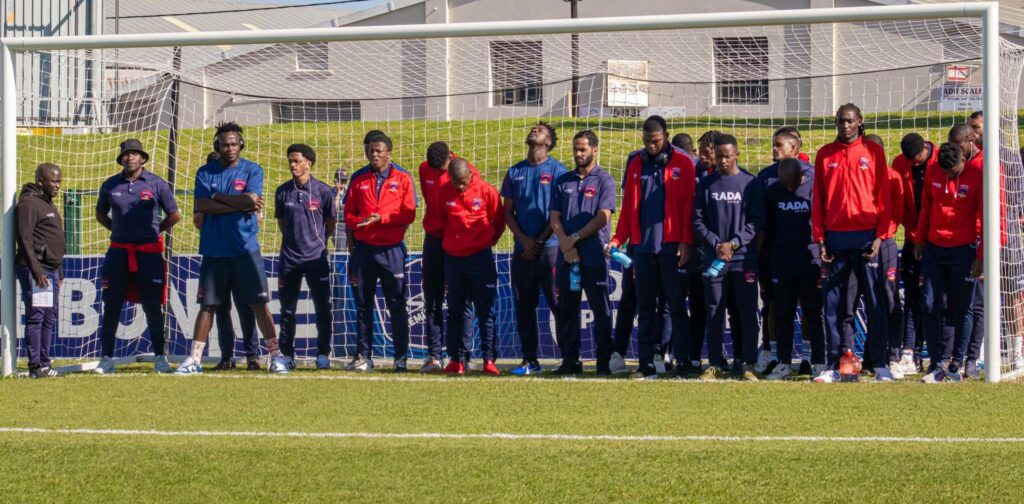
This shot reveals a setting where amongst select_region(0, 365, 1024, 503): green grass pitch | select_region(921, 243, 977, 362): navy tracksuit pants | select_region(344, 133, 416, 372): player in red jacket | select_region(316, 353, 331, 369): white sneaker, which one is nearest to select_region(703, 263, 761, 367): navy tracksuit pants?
select_region(0, 365, 1024, 503): green grass pitch

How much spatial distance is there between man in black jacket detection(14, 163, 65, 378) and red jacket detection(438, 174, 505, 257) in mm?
3224

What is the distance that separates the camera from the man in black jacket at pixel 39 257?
1002 cm

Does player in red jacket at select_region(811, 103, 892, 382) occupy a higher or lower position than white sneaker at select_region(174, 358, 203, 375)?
higher

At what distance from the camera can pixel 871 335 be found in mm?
9242

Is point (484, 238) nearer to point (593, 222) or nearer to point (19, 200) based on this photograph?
point (593, 222)

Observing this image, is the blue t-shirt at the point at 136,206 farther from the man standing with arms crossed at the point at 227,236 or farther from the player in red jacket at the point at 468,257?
the player in red jacket at the point at 468,257

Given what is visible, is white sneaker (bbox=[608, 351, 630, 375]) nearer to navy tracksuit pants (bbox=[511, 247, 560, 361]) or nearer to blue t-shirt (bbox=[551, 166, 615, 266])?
navy tracksuit pants (bbox=[511, 247, 560, 361])

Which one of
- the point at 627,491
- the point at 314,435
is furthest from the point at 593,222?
the point at 627,491

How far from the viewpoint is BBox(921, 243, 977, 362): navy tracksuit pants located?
9.29m

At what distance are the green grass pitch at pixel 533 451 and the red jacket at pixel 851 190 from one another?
1294 millimetres

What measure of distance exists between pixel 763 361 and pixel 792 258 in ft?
3.98

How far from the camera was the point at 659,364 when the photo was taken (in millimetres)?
10133

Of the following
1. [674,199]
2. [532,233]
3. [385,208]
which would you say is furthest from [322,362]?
[674,199]

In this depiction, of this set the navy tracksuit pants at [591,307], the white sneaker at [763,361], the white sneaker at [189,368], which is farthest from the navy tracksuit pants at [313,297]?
the white sneaker at [763,361]
